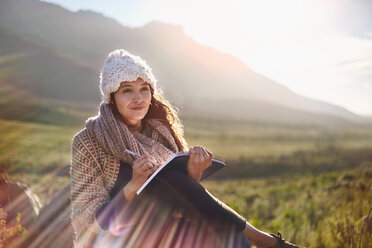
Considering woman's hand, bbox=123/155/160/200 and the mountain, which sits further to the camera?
the mountain

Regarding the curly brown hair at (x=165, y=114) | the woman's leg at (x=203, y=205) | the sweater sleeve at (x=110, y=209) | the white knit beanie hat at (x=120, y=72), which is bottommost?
the sweater sleeve at (x=110, y=209)

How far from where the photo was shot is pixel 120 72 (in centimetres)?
271

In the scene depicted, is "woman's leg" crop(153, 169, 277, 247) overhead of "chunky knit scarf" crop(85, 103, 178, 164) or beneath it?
beneath

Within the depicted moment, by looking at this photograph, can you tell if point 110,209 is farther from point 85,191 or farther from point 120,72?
point 120,72

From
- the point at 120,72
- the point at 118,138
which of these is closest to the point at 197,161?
the point at 118,138

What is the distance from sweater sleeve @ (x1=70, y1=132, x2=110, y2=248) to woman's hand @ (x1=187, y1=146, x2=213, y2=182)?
749mm

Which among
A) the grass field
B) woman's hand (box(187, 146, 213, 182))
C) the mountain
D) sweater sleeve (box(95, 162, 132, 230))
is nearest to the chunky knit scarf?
sweater sleeve (box(95, 162, 132, 230))

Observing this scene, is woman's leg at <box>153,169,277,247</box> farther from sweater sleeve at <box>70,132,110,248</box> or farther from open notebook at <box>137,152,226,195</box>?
sweater sleeve at <box>70,132,110,248</box>

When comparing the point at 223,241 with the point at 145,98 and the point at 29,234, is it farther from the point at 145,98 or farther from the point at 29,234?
the point at 29,234

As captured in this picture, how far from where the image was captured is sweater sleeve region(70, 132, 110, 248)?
241 cm

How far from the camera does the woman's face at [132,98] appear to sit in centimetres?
283

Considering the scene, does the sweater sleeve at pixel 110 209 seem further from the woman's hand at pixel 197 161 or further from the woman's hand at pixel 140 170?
the woman's hand at pixel 197 161

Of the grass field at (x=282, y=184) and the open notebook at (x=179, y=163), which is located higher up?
the open notebook at (x=179, y=163)

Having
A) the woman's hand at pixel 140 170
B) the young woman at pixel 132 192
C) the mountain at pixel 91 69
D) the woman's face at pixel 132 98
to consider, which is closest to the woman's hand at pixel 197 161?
the young woman at pixel 132 192
